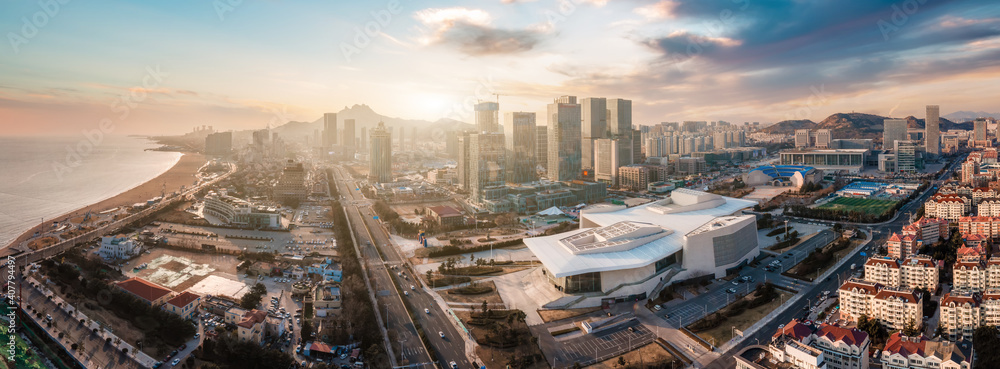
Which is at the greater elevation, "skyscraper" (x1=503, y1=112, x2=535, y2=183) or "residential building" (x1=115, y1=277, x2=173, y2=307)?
"skyscraper" (x1=503, y1=112, x2=535, y2=183)

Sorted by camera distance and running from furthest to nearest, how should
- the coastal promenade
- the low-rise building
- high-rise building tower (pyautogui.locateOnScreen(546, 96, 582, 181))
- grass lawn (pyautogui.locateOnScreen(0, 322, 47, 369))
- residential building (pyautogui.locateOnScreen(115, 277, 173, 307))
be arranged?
high-rise building tower (pyautogui.locateOnScreen(546, 96, 582, 181)) → the coastal promenade → residential building (pyautogui.locateOnScreen(115, 277, 173, 307)) → the low-rise building → grass lawn (pyautogui.locateOnScreen(0, 322, 47, 369))

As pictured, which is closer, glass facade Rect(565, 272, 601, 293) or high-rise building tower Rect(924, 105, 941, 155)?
glass facade Rect(565, 272, 601, 293)

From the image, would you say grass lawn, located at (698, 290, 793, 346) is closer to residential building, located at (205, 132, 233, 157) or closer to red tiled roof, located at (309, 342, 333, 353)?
red tiled roof, located at (309, 342, 333, 353)

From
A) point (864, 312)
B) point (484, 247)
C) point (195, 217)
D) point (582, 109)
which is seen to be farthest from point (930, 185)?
point (195, 217)

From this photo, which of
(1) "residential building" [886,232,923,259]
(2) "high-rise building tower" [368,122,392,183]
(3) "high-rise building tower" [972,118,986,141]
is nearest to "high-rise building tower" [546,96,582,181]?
(2) "high-rise building tower" [368,122,392,183]

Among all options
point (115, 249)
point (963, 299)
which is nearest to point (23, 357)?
point (115, 249)

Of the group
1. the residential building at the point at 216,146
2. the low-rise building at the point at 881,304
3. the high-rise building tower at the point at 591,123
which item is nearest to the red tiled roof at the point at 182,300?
the low-rise building at the point at 881,304
